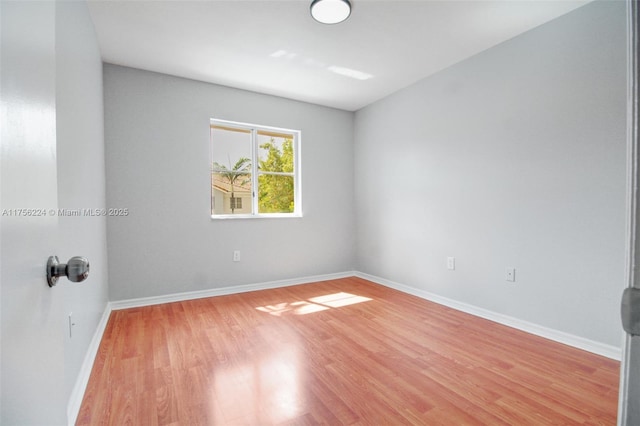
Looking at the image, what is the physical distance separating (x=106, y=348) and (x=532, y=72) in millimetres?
3960

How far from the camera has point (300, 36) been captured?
8.40 ft

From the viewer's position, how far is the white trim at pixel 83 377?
1.44m

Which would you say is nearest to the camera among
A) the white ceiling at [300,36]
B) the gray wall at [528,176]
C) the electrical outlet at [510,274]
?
the gray wall at [528,176]

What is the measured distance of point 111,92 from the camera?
302 cm

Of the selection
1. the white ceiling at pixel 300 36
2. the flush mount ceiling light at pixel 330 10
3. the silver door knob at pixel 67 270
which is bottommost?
the silver door knob at pixel 67 270

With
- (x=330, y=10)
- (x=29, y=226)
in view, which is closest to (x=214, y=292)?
(x=330, y=10)

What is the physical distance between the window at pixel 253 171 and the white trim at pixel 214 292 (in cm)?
88

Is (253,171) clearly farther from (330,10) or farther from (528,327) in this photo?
(528,327)

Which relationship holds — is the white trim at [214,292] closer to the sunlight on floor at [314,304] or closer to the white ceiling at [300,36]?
the sunlight on floor at [314,304]

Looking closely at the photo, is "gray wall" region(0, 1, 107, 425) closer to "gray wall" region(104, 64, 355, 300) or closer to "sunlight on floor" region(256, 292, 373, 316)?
"sunlight on floor" region(256, 292, 373, 316)

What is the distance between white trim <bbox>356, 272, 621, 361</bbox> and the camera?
2.10 metres

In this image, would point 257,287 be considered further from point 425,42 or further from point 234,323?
point 425,42

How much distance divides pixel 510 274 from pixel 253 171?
3.02m

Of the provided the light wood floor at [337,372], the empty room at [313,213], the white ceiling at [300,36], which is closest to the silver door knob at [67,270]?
the empty room at [313,213]
